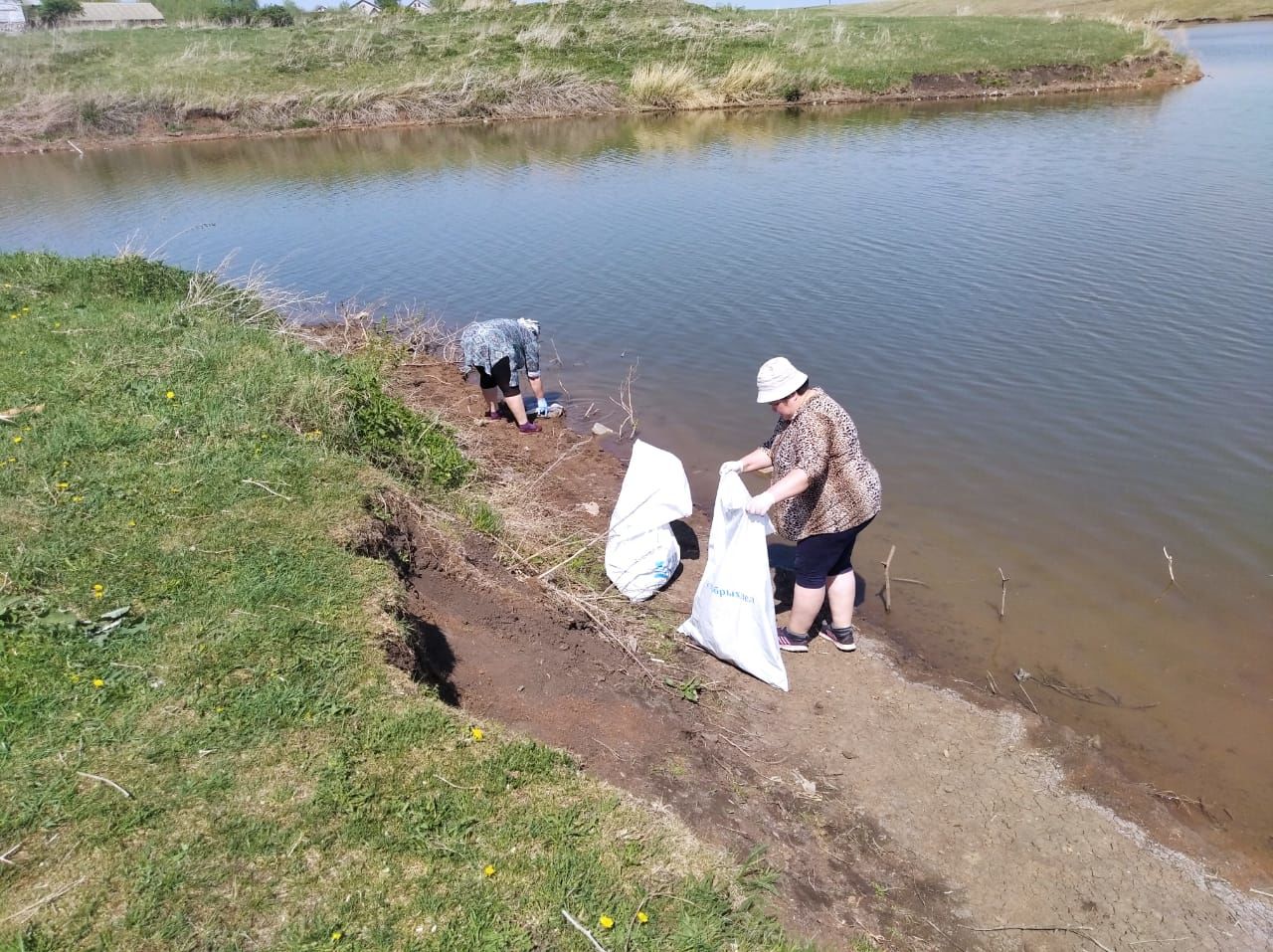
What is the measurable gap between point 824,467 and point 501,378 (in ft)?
14.6

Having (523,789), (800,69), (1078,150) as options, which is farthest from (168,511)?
(800,69)

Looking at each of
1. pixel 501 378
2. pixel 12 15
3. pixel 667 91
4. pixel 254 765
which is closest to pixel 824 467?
pixel 254 765

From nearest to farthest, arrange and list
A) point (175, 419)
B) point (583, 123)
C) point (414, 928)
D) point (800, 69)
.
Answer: point (414, 928) → point (175, 419) → point (583, 123) → point (800, 69)

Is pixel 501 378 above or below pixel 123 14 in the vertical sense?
below

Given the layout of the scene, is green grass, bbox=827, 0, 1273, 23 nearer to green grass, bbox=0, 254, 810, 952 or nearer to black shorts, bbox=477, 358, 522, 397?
black shorts, bbox=477, 358, 522, 397

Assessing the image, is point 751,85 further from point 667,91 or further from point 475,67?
point 475,67

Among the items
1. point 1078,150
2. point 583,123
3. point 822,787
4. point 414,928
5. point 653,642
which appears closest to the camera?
point 414,928

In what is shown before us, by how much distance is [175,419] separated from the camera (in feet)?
19.8

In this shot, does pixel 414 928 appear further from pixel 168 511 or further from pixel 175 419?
pixel 175 419

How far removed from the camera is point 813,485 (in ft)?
16.4

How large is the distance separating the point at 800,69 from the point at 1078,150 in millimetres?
16456

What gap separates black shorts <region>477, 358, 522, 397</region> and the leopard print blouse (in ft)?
12.9

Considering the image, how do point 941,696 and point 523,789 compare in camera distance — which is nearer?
point 523,789

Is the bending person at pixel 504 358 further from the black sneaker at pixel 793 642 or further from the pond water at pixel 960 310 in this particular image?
the black sneaker at pixel 793 642
